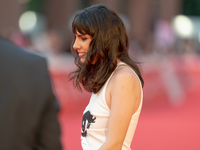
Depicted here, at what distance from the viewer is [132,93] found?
7.07 ft

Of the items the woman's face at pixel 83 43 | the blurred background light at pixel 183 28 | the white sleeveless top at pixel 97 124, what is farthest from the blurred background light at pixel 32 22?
the white sleeveless top at pixel 97 124

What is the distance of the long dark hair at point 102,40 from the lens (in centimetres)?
226

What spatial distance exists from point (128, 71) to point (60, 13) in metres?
20.9

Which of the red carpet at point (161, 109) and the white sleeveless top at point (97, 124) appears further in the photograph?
the red carpet at point (161, 109)

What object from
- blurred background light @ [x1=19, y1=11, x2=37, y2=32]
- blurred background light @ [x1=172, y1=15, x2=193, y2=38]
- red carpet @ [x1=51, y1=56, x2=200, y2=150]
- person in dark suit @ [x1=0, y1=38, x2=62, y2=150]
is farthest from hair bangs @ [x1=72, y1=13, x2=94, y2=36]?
blurred background light @ [x1=172, y1=15, x2=193, y2=38]

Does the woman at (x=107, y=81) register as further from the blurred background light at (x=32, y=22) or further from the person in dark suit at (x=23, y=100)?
the blurred background light at (x=32, y=22)

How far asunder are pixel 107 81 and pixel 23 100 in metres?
0.80

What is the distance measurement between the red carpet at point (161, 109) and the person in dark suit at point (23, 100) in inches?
154

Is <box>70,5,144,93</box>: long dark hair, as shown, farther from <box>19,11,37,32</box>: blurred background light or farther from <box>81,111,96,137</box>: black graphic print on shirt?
<box>19,11,37,32</box>: blurred background light

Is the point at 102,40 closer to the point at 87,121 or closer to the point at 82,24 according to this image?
the point at 82,24

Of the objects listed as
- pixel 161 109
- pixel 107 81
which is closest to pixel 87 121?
pixel 107 81

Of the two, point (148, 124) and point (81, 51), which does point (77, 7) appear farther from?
point (81, 51)

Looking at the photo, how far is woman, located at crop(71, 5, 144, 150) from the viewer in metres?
2.12

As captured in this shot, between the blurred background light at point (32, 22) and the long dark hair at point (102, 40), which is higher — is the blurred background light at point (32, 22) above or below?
below
